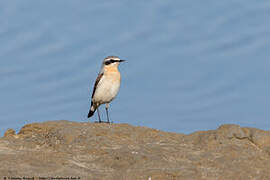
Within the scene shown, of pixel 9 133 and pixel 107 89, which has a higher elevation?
pixel 107 89

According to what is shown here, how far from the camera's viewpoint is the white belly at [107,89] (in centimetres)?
1647

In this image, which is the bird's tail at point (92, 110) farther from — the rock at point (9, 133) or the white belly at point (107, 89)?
the rock at point (9, 133)

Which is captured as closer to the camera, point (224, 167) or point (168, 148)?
point (224, 167)

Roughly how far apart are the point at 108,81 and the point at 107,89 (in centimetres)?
30

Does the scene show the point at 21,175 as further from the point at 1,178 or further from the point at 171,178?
the point at 171,178

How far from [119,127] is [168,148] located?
7.96 feet

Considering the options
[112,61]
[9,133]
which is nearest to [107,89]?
[112,61]

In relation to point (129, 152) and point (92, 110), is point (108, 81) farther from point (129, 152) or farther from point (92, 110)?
point (129, 152)

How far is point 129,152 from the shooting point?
36.2 ft

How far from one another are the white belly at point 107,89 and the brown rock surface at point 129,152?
2.61 meters

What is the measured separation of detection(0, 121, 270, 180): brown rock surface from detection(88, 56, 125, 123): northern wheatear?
2.64 meters

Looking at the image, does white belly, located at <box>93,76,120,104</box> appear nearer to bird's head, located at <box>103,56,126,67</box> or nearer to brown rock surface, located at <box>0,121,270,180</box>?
bird's head, located at <box>103,56,126,67</box>

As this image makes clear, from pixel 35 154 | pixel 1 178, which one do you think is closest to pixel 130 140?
pixel 35 154

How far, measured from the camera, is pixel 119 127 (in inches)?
543
